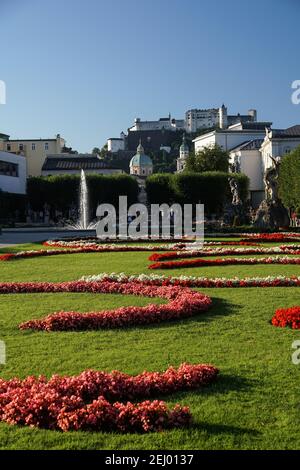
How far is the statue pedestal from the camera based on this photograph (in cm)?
3278

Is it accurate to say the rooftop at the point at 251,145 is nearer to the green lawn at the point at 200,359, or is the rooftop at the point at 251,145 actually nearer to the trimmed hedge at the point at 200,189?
the trimmed hedge at the point at 200,189

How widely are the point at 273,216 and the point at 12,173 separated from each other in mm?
35175

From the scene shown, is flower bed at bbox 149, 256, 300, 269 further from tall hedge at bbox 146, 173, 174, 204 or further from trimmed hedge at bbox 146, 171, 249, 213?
tall hedge at bbox 146, 173, 174, 204

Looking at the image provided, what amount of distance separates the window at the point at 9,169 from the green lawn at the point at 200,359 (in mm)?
50519

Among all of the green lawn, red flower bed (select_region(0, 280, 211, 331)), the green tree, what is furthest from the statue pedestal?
the green tree

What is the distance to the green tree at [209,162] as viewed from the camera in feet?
236

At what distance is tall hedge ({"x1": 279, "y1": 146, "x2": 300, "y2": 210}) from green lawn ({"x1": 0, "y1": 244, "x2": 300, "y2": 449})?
37781 mm

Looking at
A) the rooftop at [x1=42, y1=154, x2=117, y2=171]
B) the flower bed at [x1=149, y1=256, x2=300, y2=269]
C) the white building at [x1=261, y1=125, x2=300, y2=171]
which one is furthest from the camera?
the rooftop at [x1=42, y1=154, x2=117, y2=171]

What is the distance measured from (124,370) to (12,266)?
11.4 meters

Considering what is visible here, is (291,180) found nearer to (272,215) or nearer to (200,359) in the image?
(272,215)

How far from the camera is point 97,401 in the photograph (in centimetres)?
509

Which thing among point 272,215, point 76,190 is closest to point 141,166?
point 76,190

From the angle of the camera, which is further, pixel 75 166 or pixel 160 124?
pixel 160 124
